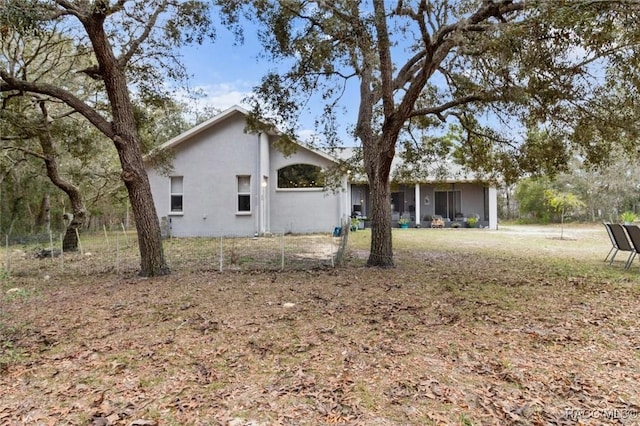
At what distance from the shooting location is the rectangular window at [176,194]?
16.5 m

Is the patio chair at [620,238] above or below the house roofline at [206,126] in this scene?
below

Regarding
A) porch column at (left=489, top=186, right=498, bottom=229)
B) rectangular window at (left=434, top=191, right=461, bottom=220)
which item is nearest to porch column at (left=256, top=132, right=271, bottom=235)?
rectangular window at (left=434, top=191, right=461, bottom=220)

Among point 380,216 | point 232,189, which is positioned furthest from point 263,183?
point 380,216

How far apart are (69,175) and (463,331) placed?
17322mm

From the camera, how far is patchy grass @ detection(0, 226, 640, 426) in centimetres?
269

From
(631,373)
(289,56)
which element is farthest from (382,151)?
(631,373)

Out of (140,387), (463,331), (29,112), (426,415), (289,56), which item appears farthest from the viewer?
(29,112)

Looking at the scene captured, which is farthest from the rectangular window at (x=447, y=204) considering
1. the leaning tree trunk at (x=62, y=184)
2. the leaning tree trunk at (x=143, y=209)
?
the leaning tree trunk at (x=143, y=209)

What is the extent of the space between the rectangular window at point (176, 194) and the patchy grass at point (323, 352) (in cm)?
979

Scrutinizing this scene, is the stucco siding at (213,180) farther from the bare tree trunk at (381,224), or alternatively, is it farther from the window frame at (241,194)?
the bare tree trunk at (381,224)

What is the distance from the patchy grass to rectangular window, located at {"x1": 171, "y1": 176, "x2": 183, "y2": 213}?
9789mm

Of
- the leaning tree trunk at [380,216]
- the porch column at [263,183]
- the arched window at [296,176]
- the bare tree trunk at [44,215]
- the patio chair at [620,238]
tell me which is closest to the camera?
the leaning tree trunk at [380,216]

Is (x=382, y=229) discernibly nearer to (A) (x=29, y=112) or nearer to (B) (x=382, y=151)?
(B) (x=382, y=151)

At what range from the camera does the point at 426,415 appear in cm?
258
